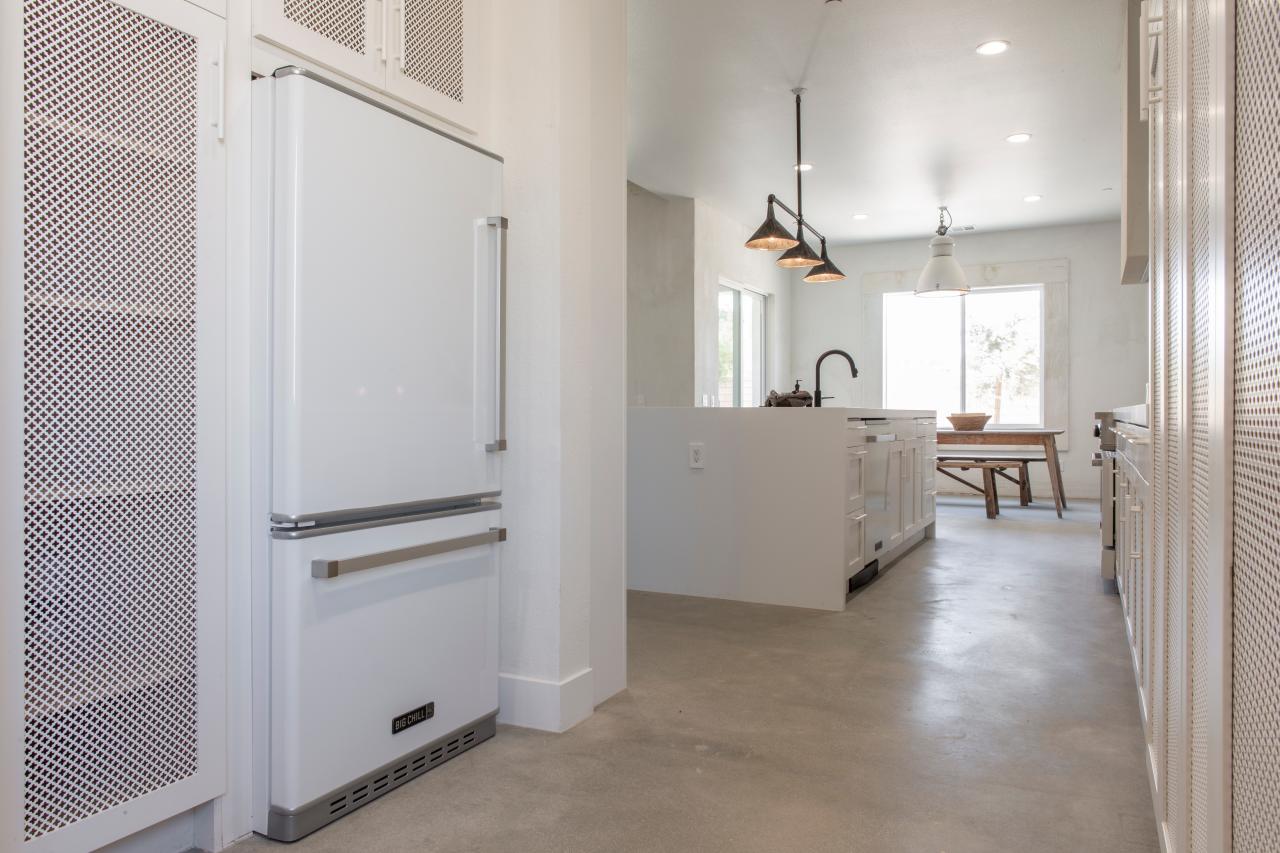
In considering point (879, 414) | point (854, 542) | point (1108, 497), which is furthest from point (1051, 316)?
point (854, 542)

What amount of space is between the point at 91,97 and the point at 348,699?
1200mm

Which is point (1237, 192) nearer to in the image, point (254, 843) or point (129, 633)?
A: point (129, 633)

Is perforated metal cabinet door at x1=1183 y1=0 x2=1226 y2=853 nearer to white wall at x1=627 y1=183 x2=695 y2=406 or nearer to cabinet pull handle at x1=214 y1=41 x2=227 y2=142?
cabinet pull handle at x1=214 y1=41 x2=227 y2=142

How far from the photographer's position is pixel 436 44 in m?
2.16

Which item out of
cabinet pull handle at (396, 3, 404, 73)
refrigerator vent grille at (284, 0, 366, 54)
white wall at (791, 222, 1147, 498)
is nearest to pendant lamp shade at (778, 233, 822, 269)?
cabinet pull handle at (396, 3, 404, 73)

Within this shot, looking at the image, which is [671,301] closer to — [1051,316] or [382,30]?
[1051,316]

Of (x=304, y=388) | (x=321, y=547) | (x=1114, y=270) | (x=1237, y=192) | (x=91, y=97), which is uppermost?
(x=1114, y=270)

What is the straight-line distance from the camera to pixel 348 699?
1755 mm

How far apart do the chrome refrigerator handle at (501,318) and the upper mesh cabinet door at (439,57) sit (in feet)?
1.09

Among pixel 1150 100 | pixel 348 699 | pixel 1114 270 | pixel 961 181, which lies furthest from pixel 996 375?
pixel 348 699

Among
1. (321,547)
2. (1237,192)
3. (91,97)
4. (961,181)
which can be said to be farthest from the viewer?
(961,181)

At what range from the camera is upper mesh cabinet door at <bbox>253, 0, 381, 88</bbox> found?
1720mm

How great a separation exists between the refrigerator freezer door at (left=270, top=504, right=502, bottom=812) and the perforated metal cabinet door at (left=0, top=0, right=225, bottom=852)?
0.43ft

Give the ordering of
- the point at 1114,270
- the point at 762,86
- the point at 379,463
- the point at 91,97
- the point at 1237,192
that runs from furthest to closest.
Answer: the point at 1114,270 → the point at 762,86 → the point at 379,463 → the point at 91,97 → the point at 1237,192
